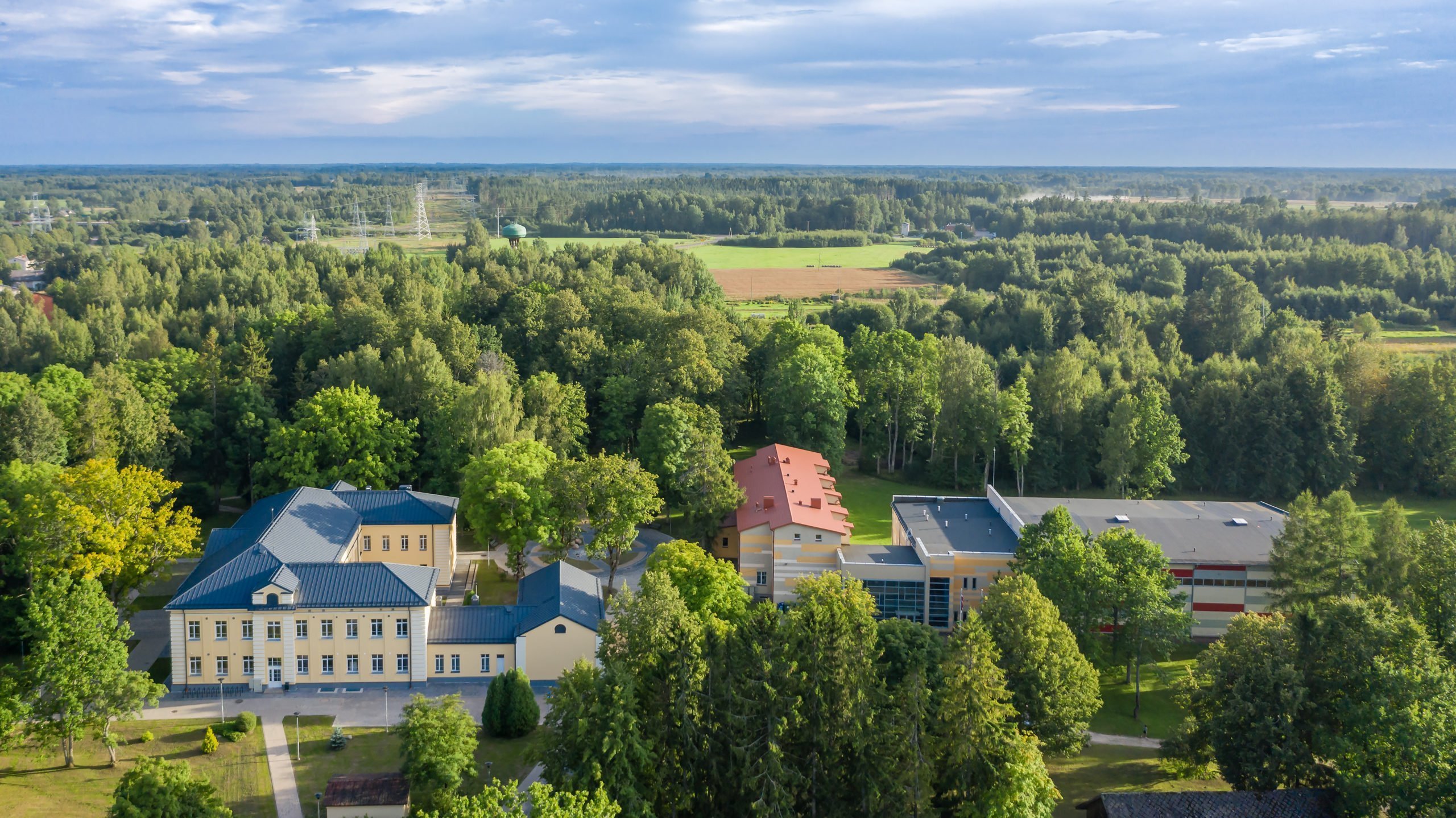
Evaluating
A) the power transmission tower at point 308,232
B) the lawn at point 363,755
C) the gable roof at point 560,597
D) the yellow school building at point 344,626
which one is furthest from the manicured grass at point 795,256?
the lawn at point 363,755

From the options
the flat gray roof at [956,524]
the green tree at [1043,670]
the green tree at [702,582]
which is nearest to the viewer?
the green tree at [1043,670]

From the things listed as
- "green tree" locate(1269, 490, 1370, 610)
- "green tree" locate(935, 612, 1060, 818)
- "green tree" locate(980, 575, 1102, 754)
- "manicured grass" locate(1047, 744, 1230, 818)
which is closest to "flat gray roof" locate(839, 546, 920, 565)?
"green tree" locate(980, 575, 1102, 754)

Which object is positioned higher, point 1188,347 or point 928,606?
point 1188,347

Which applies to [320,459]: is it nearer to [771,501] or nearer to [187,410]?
[187,410]

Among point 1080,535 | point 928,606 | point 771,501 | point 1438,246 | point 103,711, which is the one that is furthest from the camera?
point 1438,246

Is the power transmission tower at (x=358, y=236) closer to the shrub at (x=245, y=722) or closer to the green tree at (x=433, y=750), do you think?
the shrub at (x=245, y=722)

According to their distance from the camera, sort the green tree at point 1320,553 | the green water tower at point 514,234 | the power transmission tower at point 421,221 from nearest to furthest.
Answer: the green tree at point 1320,553, the green water tower at point 514,234, the power transmission tower at point 421,221

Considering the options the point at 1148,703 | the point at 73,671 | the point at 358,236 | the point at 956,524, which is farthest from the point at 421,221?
the point at 1148,703

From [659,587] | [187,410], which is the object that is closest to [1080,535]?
[659,587]
